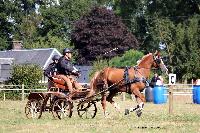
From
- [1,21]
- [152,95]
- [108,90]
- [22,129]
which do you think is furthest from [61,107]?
[1,21]

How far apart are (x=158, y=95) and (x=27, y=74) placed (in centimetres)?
1052

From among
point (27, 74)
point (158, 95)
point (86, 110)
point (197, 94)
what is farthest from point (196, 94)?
point (86, 110)

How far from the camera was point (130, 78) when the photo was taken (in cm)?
1802

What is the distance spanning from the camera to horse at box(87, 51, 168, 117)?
17953mm

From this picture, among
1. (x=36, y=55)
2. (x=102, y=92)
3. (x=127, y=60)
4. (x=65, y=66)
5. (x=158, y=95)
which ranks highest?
(x=36, y=55)

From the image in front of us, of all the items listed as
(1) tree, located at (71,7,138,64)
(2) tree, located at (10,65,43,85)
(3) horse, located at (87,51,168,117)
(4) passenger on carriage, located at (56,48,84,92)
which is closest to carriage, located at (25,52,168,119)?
(3) horse, located at (87,51,168,117)

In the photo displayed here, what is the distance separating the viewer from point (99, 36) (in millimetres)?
69750

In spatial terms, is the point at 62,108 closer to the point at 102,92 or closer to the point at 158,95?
the point at 102,92

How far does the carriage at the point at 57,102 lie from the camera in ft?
57.2

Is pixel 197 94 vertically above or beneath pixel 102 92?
beneath

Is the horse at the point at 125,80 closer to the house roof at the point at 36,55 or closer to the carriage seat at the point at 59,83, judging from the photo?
the carriage seat at the point at 59,83

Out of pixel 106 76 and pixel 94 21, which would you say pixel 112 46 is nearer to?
pixel 94 21

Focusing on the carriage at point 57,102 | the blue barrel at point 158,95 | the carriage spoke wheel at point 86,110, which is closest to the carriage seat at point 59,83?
the carriage at point 57,102

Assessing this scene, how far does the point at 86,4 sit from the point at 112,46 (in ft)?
51.8
